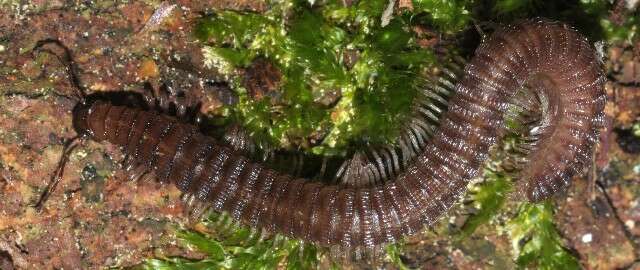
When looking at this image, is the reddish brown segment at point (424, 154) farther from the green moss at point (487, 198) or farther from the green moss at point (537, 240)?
the green moss at point (537, 240)

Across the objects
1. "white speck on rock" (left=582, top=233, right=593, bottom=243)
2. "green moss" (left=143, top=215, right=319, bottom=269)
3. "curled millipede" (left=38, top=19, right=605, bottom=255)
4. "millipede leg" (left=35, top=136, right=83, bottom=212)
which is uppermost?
"curled millipede" (left=38, top=19, right=605, bottom=255)

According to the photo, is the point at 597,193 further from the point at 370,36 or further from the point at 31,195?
the point at 31,195

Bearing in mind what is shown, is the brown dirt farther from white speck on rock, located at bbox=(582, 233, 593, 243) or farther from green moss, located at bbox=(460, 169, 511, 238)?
white speck on rock, located at bbox=(582, 233, 593, 243)

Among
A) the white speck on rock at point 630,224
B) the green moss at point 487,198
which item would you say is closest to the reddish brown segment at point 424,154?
the green moss at point 487,198

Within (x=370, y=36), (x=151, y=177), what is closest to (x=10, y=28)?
(x=151, y=177)

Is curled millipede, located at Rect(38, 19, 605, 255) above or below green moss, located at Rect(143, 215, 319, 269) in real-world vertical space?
above

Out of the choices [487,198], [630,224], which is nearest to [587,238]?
[630,224]

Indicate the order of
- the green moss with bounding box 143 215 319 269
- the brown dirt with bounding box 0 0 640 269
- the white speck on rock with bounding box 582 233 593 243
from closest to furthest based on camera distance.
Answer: the brown dirt with bounding box 0 0 640 269, the green moss with bounding box 143 215 319 269, the white speck on rock with bounding box 582 233 593 243

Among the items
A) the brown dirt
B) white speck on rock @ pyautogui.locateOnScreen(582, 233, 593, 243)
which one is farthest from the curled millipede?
white speck on rock @ pyautogui.locateOnScreen(582, 233, 593, 243)
